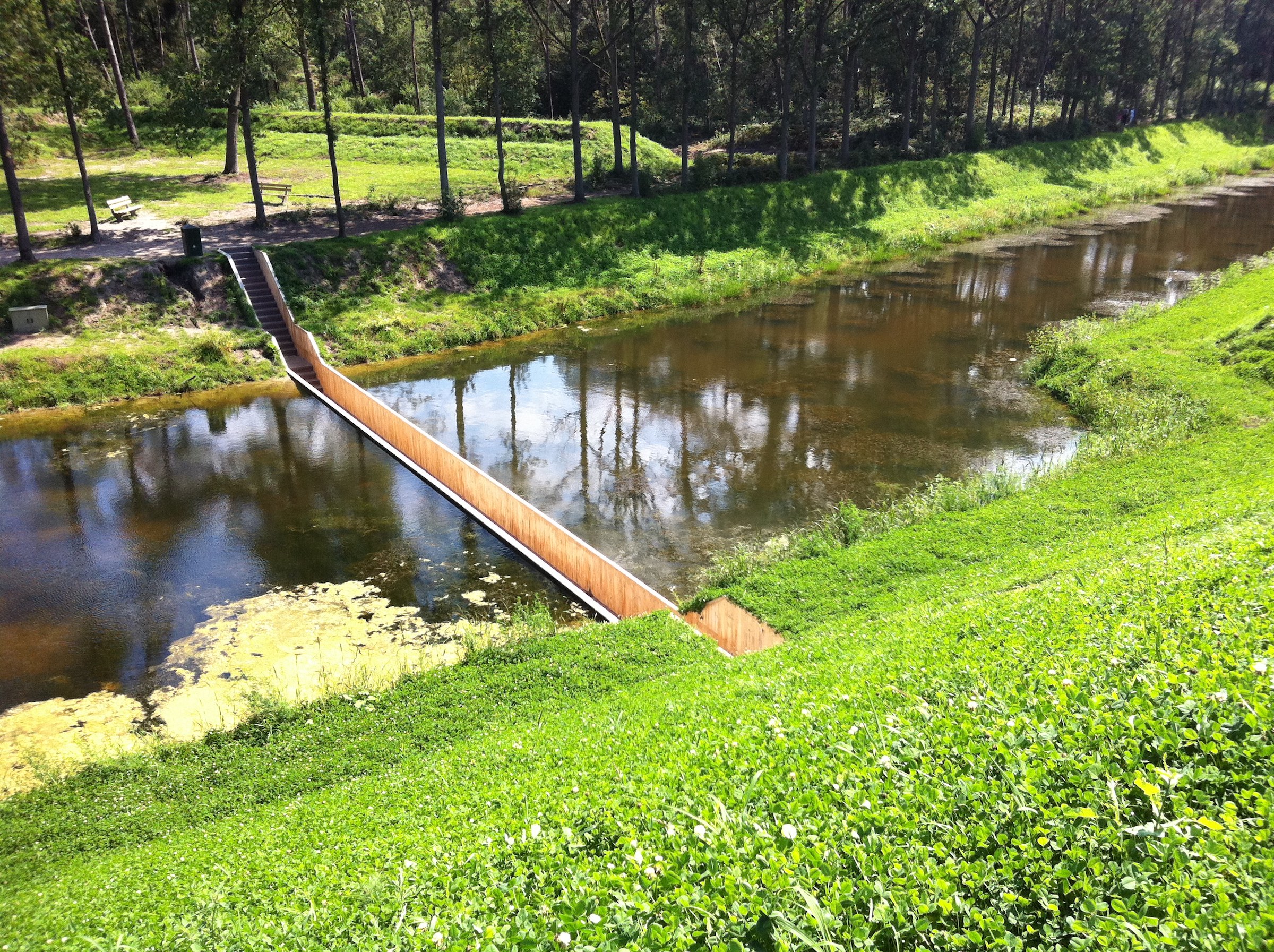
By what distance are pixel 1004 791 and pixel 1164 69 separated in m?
89.2

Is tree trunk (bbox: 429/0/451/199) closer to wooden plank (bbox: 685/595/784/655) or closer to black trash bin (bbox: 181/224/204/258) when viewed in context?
black trash bin (bbox: 181/224/204/258)

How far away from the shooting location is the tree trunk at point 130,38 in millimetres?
58031

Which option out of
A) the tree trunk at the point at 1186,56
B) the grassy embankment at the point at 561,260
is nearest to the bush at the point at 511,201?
the grassy embankment at the point at 561,260

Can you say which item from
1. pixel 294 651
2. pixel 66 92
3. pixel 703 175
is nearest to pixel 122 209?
pixel 66 92

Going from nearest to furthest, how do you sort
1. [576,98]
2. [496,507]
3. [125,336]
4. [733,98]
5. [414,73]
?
[496,507], [125,336], [576,98], [733,98], [414,73]

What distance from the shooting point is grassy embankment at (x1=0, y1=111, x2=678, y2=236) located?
3850cm

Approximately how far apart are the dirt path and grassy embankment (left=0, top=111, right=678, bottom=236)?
1.43 metres

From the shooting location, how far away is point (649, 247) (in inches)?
1522

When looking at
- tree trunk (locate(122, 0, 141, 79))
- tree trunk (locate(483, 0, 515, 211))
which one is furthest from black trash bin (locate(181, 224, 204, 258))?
tree trunk (locate(122, 0, 141, 79))

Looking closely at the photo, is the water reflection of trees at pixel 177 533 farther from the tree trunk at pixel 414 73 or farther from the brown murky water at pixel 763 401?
the tree trunk at pixel 414 73

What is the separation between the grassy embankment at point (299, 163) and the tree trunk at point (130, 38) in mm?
11281

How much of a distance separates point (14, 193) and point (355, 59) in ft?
137

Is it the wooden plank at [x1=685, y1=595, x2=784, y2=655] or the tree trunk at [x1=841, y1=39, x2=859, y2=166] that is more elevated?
the tree trunk at [x1=841, y1=39, x2=859, y2=166]

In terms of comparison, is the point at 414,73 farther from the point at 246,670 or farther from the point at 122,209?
the point at 246,670
